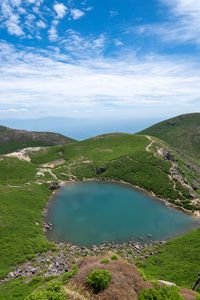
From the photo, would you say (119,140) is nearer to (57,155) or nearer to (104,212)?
(57,155)

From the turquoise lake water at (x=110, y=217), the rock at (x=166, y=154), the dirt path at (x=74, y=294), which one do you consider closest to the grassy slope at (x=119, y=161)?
the rock at (x=166, y=154)

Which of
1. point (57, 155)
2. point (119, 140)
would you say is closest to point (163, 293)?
point (57, 155)

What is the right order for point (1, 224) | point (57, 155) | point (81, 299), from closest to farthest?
point (81, 299) → point (1, 224) → point (57, 155)

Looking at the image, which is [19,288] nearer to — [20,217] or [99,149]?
[20,217]

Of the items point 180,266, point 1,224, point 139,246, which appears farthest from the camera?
point 1,224

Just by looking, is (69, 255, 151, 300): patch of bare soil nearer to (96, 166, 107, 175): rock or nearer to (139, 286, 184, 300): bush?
(139, 286, 184, 300): bush

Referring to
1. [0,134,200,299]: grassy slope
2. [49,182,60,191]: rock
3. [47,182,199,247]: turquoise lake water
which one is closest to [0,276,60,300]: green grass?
[0,134,200,299]: grassy slope
